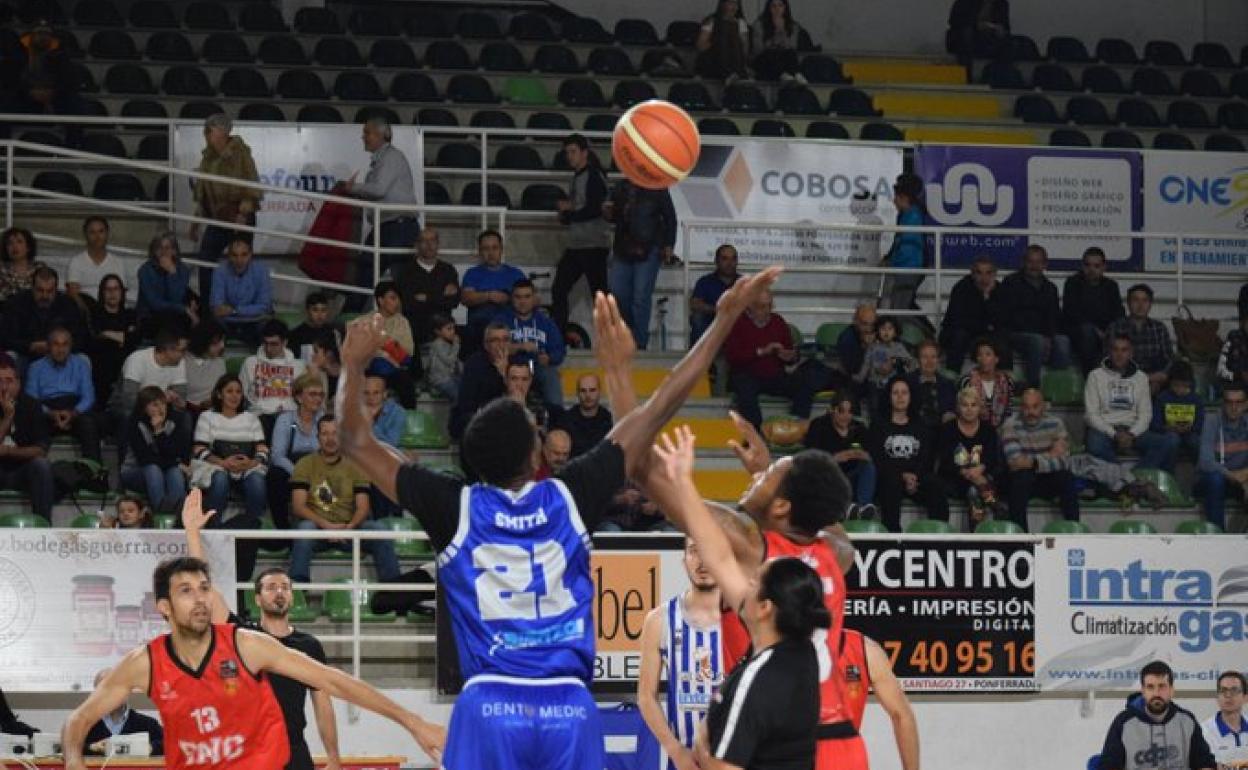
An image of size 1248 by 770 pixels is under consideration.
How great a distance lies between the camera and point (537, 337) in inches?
632

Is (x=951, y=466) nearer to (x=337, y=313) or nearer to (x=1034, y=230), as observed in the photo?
(x=1034, y=230)

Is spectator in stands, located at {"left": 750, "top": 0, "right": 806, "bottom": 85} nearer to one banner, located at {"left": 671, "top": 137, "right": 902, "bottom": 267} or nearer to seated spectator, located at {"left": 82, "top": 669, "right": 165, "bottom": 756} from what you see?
one banner, located at {"left": 671, "top": 137, "right": 902, "bottom": 267}

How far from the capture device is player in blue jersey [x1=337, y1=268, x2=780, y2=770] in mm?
5832

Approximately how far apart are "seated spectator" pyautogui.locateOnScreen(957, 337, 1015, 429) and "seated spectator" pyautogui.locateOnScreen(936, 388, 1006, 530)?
33 centimetres

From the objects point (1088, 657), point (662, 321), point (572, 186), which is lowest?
point (1088, 657)

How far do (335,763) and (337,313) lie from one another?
9195mm

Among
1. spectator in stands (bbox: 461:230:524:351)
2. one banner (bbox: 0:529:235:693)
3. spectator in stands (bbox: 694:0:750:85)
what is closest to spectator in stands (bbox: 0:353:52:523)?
one banner (bbox: 0:529:235:693)

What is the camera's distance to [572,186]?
17750mm

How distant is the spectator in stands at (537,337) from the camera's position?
51.6ft

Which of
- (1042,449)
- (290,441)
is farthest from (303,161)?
(1042,449)

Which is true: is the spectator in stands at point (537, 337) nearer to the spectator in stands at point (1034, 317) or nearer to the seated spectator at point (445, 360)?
the seated spectator at point (445, 360)

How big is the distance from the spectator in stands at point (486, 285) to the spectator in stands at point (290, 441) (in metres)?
1.86

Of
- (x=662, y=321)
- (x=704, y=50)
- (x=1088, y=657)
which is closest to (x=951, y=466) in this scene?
Answer: (x=1088, y=657)

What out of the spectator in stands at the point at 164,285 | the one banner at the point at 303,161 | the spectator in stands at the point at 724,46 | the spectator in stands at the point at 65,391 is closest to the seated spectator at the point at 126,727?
the spectator in stands at the point at 65,391
